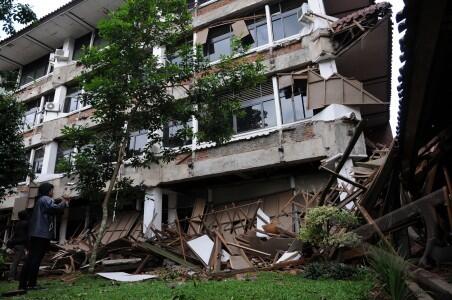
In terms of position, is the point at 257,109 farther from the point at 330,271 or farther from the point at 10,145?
the point at 10,145

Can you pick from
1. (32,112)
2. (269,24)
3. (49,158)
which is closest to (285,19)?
(269,24)

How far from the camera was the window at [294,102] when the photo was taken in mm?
11109

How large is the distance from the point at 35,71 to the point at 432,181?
2220cm

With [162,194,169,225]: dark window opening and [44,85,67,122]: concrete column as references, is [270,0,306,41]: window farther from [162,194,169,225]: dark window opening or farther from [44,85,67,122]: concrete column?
[44,85,67,122]: concrete column

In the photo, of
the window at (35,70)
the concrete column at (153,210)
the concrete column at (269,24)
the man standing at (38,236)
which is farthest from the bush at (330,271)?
the window at (35,70)

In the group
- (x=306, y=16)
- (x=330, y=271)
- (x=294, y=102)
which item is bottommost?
(x=330, y=271)

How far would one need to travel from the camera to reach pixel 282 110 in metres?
11.4

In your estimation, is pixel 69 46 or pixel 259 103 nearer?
pixel 259 103

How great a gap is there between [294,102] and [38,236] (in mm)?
8391

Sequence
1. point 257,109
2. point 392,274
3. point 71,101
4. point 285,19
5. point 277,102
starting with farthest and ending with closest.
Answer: point 71,101 < point 285,19 < point 257,109 < point 277,102 < point 392,274

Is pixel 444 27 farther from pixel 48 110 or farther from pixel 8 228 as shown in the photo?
pixel 8 228

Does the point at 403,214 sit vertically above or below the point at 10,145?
below

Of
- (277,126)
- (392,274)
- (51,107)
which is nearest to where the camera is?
(392,274)

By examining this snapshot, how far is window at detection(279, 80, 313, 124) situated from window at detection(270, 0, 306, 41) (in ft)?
7.13
